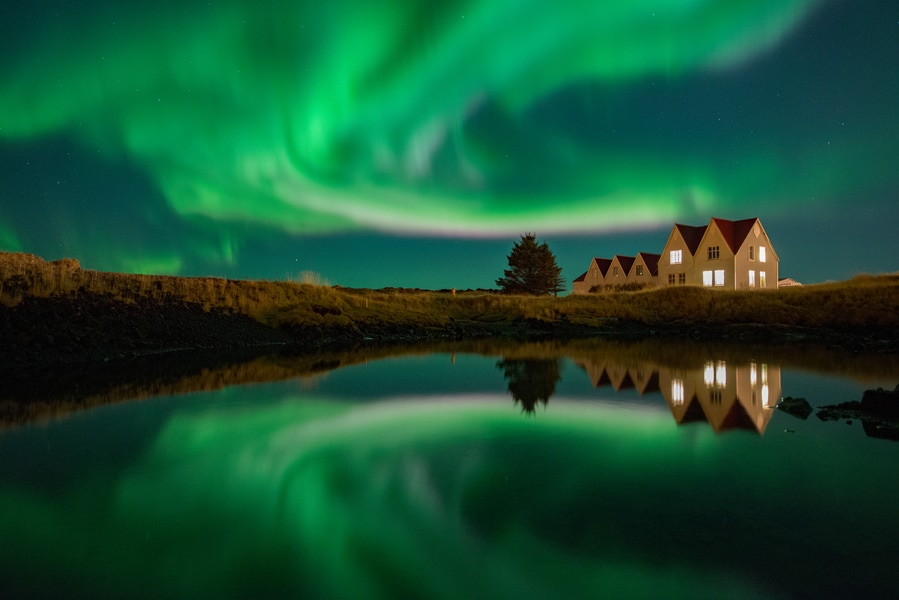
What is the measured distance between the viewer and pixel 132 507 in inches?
245

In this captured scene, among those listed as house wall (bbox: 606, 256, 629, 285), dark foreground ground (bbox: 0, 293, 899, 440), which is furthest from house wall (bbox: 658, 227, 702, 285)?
dark foreground ground (bbox: 0, 293, 899, 440)

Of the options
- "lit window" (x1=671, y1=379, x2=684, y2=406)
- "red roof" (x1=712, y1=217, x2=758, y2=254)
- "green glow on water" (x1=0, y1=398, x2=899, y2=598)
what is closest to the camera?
"green glow on water" (x1=0, y1=398, x2=899, y2=598)

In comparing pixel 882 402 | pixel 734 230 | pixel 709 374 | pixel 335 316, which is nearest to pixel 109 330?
pixel 335 316

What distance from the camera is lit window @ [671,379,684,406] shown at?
1263cm

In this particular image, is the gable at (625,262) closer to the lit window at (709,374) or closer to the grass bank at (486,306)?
the grass bank at (486,306)

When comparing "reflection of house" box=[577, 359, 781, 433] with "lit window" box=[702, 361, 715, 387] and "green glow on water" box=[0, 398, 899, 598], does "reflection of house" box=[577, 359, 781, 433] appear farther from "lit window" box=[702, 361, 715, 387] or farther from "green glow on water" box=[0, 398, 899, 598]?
"green glow on water" box=[0, 398, 899, 598]

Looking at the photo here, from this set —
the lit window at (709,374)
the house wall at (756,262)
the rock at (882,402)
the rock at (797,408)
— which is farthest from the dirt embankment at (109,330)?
the house wall at (756,262)

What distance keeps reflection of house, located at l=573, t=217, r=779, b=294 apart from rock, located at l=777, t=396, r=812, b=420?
Result: 4326 cm

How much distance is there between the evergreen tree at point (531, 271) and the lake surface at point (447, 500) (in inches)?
2346

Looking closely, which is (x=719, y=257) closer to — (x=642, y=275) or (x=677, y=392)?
(x=642, y=275)

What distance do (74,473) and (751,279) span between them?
2247 inches

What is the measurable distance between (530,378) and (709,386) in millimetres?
5192

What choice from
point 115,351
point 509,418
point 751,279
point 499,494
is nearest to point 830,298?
point 751,279

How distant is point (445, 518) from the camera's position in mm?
5863
